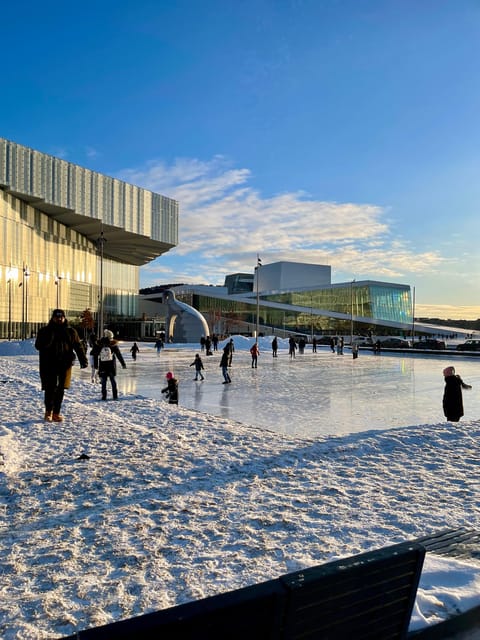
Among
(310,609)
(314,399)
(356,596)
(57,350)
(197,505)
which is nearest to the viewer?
(310,609)

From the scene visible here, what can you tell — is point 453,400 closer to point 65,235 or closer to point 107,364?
point 107,364

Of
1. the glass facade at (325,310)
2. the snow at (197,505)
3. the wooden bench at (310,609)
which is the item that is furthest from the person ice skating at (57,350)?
the glass facade at (325,310)

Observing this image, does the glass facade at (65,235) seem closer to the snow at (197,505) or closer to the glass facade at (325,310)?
the glass facade at (325,310)

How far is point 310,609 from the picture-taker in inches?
71.8

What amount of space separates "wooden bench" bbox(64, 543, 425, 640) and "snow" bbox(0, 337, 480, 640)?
69 cm

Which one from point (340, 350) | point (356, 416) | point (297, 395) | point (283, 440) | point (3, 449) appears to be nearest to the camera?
point (3, 449)

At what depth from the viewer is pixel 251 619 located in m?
1.71

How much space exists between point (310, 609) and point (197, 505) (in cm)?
271

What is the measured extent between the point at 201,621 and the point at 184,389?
44.5ft

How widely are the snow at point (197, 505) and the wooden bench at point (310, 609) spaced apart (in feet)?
2.27

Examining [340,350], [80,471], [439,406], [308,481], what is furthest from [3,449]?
[340,350]

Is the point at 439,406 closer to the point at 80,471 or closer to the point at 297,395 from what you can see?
the point at 297,395

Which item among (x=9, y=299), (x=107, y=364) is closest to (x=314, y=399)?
(x=107, y=364)

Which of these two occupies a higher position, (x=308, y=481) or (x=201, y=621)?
(x=201, y=621)
